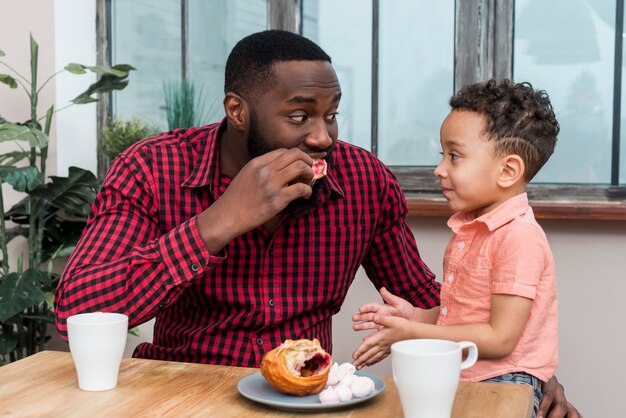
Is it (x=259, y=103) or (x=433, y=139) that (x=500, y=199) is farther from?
(x=433, y=139)

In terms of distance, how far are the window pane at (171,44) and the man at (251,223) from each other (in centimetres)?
130

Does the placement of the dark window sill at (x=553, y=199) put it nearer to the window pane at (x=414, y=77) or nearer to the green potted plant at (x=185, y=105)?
the window pane at (x=414, y=77)

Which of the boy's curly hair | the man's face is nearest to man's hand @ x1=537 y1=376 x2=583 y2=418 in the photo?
the boy's curly hair

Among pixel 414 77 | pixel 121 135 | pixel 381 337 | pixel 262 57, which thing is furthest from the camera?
pixel 121 135

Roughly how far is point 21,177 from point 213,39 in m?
0.93

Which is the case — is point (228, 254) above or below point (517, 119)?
below

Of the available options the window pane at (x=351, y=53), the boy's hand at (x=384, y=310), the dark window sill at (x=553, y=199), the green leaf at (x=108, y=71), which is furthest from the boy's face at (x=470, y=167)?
the green leaf at (x=108, y=71)

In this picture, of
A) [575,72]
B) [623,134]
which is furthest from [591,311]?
[575,72]

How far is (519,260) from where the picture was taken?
55.6 inches

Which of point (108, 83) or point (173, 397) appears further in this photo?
point (108, 83)

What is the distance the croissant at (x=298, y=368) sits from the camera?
3.50 feet

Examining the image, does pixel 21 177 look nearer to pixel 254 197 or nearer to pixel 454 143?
pixel 254 197

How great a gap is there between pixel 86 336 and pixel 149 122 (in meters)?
2.18

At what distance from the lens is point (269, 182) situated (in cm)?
142
